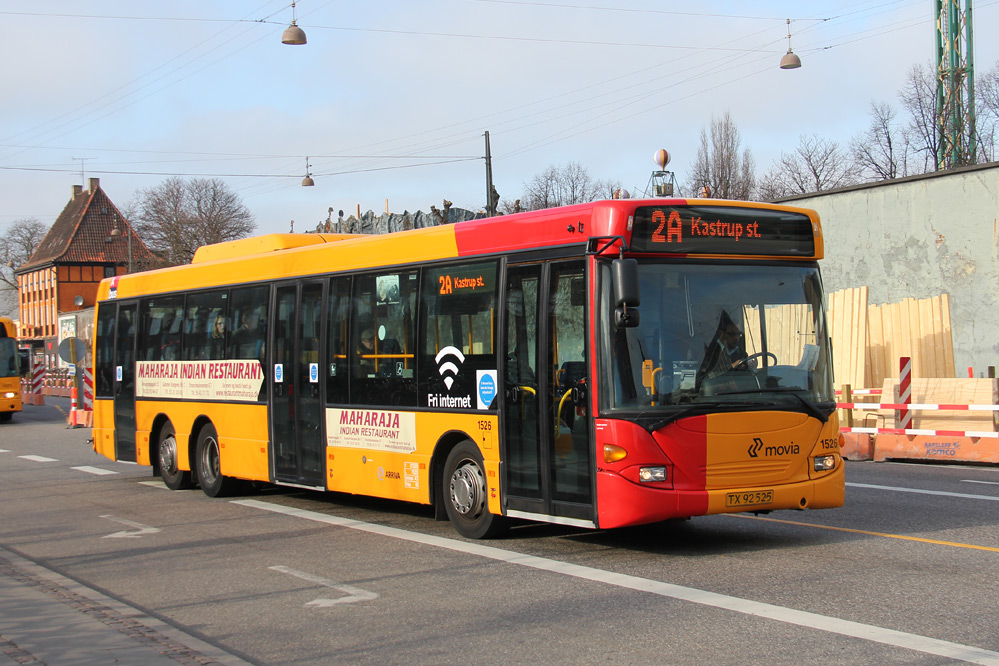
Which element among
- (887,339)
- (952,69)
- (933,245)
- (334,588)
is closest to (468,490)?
(334,588)

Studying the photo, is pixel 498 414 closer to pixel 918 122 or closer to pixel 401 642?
pixel 401 642

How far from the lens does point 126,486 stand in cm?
1683

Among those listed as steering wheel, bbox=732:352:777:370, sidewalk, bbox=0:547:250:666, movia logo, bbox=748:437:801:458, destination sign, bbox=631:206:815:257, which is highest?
destination sign, bbox=631:206:815:257

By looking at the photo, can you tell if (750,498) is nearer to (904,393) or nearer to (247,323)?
(247,323)

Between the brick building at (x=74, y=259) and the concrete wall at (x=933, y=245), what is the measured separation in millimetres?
79074

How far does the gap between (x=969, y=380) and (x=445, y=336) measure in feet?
32.7

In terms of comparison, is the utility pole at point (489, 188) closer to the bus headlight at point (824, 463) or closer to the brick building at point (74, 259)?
the bus headlight at point (824, 463)

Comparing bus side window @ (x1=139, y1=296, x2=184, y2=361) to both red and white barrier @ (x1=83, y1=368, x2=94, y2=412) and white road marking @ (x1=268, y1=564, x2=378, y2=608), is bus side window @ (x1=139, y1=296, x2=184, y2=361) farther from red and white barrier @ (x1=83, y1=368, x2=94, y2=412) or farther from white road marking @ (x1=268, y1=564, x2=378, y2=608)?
red and white barrier @ (x1=83, y1=368, x2=94, y2=412)

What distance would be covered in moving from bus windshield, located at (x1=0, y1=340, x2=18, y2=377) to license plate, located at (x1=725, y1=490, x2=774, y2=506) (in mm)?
32702

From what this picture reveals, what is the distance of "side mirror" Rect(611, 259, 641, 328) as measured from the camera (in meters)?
8.53

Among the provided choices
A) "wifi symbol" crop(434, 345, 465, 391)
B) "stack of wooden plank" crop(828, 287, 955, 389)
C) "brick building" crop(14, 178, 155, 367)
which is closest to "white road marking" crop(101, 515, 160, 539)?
"wifi symbol" crop(434, 345, 465, 391)

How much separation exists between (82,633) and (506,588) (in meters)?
2.87

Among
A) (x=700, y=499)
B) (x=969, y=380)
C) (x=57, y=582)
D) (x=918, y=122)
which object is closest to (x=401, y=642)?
(x=700, y=499)

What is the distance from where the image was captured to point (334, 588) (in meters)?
8.50
